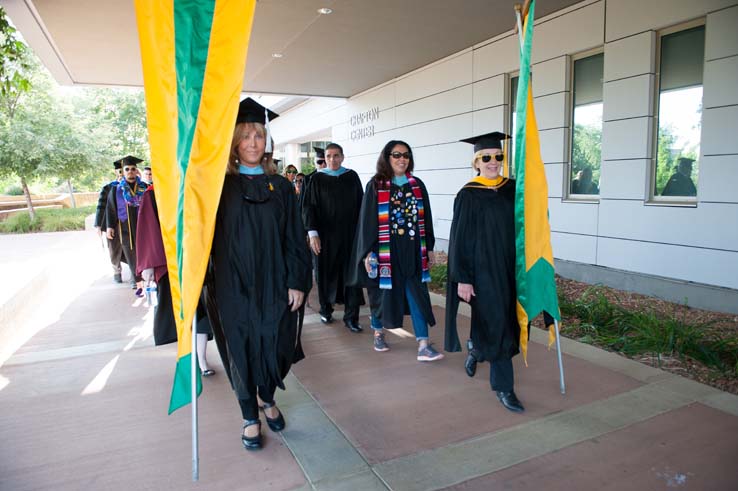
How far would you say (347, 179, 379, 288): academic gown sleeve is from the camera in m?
4.64

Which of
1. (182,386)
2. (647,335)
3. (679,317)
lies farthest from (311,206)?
(679,317)

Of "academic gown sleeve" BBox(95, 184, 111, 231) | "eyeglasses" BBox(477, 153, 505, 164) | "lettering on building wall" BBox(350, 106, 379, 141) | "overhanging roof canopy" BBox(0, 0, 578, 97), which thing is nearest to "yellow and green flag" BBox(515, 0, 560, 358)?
"eyeglasses" BBox(477, 153, 505, 164)

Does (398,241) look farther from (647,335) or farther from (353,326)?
(647,335)

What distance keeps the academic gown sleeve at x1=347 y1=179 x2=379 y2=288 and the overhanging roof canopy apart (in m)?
4.13

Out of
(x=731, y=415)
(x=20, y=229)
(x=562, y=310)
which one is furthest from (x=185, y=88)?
(x=20, y=229)

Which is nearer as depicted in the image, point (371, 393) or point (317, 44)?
point (371, 393)

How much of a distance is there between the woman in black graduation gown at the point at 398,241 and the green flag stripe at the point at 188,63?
2359 millimetres

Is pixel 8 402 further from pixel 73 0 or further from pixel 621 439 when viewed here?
pixel 73 0

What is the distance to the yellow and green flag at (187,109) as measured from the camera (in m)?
2.46

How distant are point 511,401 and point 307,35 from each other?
25.3ft

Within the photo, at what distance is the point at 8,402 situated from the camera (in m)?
3.92

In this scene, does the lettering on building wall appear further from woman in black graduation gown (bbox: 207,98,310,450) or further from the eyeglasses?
woman in black graduation gown (bbox: 207,98,310,450)

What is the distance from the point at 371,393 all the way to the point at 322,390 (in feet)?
1.35

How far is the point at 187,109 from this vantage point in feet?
8.16
